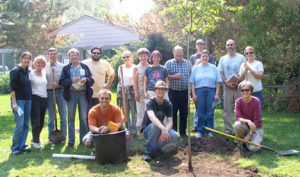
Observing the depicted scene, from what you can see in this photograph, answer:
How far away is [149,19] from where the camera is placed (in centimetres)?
1959

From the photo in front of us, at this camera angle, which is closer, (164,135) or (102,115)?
(164,135)

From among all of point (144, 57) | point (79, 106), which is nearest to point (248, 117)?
point (144, 57)

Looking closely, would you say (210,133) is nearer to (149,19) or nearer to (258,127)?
(258,127)

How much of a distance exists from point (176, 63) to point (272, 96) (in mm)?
5328

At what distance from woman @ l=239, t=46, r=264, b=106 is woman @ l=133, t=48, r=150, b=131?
71.4 inches

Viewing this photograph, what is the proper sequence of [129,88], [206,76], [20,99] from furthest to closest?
[129,88] < [206,76] < [20,99]

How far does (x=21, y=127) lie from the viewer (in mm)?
7141

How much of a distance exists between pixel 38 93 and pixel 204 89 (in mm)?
3036

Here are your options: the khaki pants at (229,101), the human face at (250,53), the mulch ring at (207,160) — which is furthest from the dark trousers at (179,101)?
the human face at (250,53)

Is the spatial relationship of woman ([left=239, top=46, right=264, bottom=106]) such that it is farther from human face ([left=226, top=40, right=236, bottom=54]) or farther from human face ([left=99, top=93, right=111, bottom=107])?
human face ([left=99, top=93, right=111, bottom=107])

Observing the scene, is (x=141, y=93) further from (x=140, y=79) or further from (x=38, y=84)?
(x=38, y=84)

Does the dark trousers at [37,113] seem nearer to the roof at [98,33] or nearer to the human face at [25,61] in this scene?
the human face at [25,61]

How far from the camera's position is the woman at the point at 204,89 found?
788cm

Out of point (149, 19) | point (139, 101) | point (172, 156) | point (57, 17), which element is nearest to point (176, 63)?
point (139, 101)
